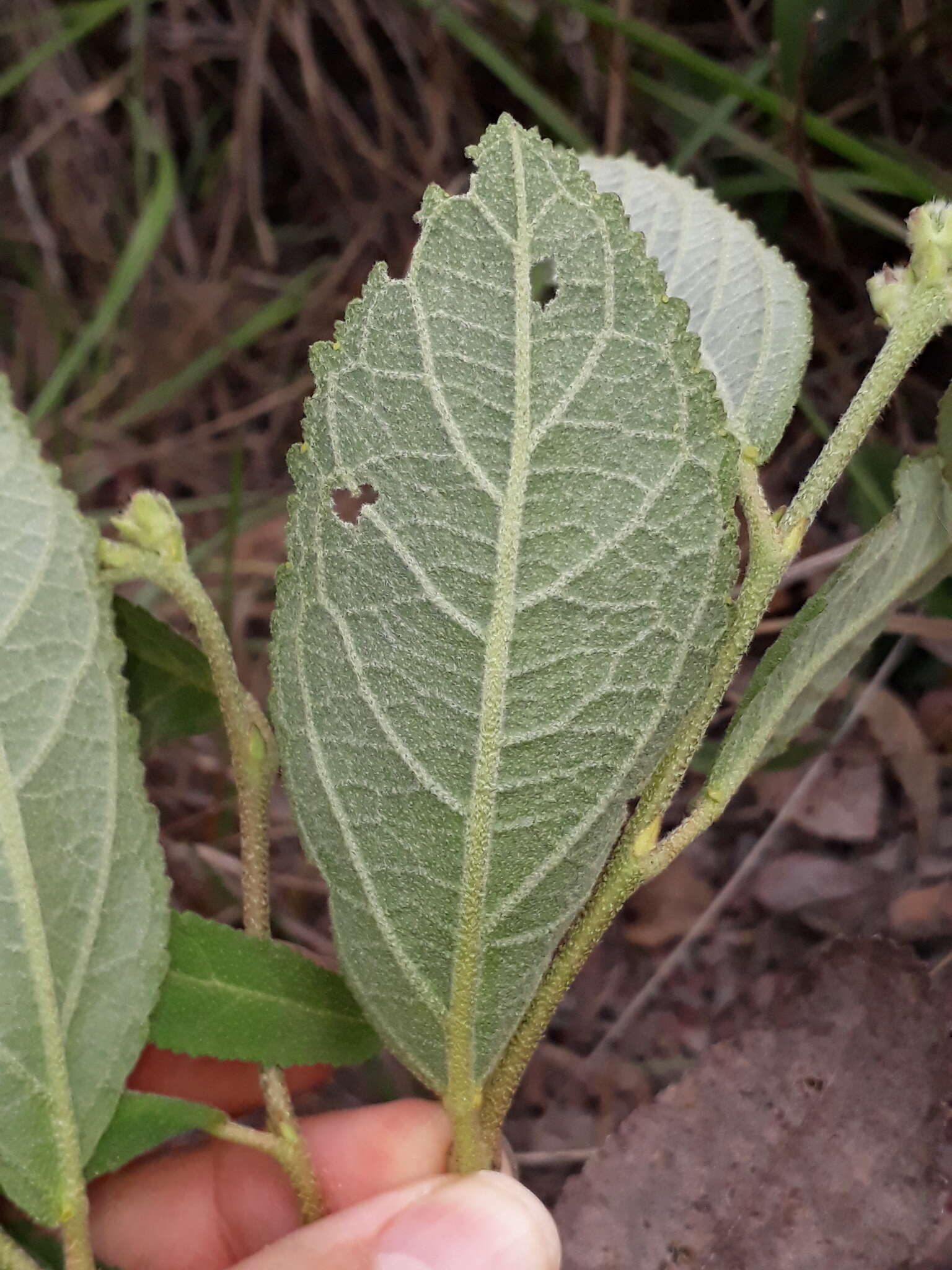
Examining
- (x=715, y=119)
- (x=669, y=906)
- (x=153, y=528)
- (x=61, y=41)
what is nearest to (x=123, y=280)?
(x=61, y=41)

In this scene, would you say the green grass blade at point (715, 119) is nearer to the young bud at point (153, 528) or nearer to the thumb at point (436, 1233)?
the young bud at point (153, 528)

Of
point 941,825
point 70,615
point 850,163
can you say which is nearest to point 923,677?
point 941,825

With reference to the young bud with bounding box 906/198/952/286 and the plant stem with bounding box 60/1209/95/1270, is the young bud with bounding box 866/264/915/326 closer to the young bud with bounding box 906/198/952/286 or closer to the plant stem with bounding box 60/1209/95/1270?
the young bud with bounding box 906/198/952/286

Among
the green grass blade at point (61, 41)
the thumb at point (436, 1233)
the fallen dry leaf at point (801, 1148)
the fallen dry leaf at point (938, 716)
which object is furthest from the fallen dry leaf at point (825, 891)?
the green grass blade at point (61, 41)

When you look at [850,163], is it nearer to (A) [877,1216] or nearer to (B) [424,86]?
(B) [424,86]

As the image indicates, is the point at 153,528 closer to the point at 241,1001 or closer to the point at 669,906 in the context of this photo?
the point at 241,1001
